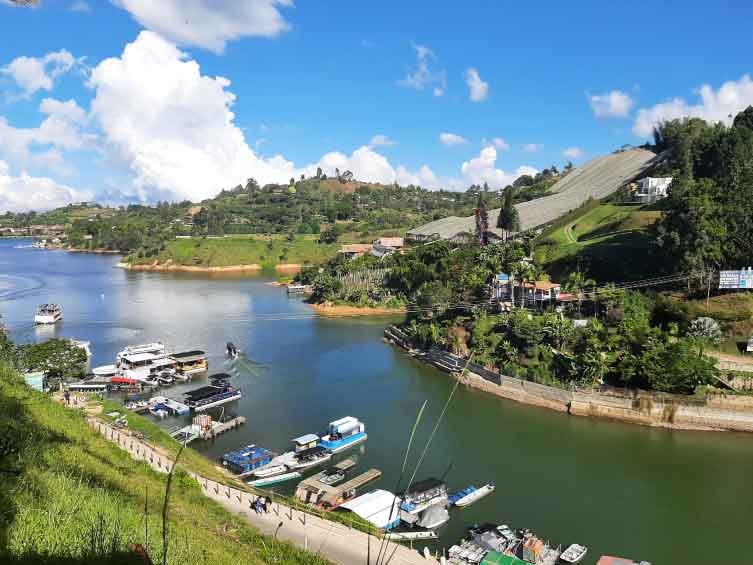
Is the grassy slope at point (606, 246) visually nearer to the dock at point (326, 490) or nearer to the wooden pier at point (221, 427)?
the dock at point (326, 490)

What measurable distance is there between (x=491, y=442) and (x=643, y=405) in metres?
6.13

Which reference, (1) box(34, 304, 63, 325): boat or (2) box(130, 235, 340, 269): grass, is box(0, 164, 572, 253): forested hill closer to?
(2) box(130, 235, 340, 269): grass

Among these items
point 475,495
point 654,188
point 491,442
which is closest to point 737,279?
point 491,442

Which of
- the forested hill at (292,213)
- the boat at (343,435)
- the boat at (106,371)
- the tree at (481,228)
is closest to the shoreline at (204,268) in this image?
the forested hill at (292,213)

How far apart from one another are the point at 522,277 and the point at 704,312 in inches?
350

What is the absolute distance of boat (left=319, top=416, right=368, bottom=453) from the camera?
58.1 ft

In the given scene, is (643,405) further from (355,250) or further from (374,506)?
(355,250)

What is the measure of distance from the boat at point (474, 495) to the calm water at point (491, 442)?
217 millimetres

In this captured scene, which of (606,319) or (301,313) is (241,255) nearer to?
(301,313)

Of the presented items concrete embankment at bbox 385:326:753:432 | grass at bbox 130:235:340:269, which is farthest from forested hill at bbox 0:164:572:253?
concrete embankment at bbox 385:326:753:432

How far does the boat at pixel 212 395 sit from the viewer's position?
2109cm

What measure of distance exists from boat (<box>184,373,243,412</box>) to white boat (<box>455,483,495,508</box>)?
11.1 m

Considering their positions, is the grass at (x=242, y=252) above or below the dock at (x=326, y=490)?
above

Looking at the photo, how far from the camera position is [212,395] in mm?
21734
